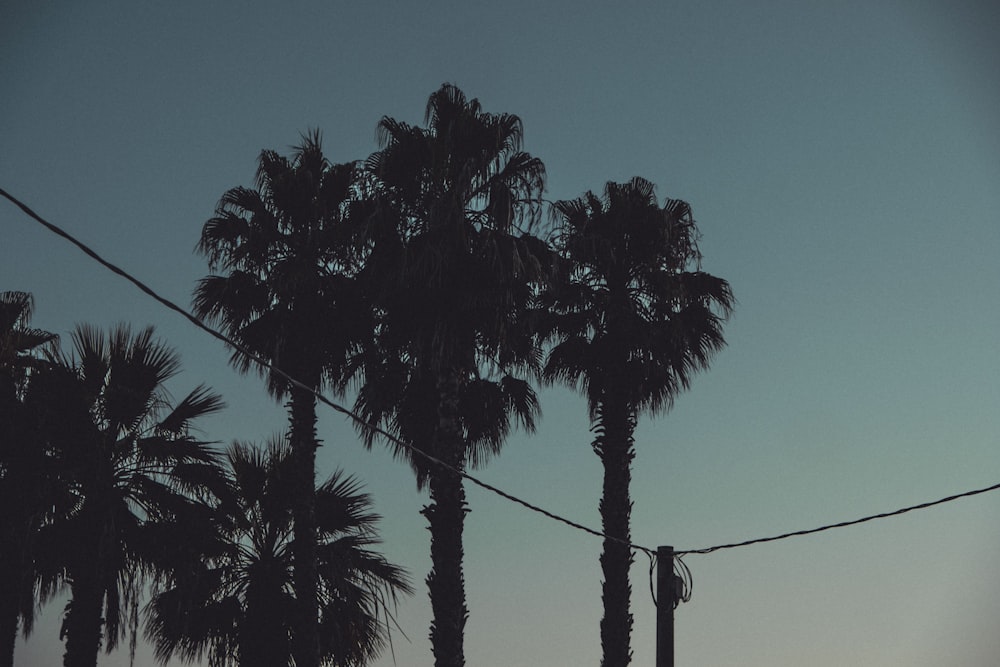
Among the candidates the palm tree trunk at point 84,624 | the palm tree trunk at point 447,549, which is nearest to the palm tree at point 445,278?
the palm tree trunk at point 447,549

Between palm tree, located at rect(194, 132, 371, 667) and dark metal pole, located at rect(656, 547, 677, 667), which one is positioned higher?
palm tree, located at rect(194, 132, 371, 667)

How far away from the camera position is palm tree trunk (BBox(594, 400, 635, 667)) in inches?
887

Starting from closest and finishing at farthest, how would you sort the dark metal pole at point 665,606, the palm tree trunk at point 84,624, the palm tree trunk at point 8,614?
1. the dark metal pole at point 665,606
2. the palm tree trunk at point 84,624
3. the palm tree trunk at point 8,614

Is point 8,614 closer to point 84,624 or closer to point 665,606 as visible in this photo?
point 84,624

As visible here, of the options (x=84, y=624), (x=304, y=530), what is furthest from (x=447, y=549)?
(x=84, y=624)

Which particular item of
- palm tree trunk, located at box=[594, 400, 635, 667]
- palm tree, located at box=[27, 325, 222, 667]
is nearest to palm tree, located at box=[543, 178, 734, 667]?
palm tree trunk, located at box=[594, 400, 635, 667]

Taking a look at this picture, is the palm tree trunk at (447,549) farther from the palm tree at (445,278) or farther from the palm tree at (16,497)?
the palm tree at (16,497)

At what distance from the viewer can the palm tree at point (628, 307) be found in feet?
80.9

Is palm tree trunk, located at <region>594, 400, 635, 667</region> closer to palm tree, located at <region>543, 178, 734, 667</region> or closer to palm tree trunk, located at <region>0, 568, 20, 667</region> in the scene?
palm tree, located at <region>543, 178, 734, 667</region>

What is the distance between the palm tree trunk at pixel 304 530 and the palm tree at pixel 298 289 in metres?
0.02

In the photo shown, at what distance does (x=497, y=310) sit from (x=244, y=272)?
16.7 feet

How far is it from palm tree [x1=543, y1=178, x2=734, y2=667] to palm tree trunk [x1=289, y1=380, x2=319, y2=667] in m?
5.74

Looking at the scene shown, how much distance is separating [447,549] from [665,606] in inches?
253

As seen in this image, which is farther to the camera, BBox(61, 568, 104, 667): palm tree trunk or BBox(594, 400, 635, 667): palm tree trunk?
BBox(594, 400, 635, 667): palm tree trunk
